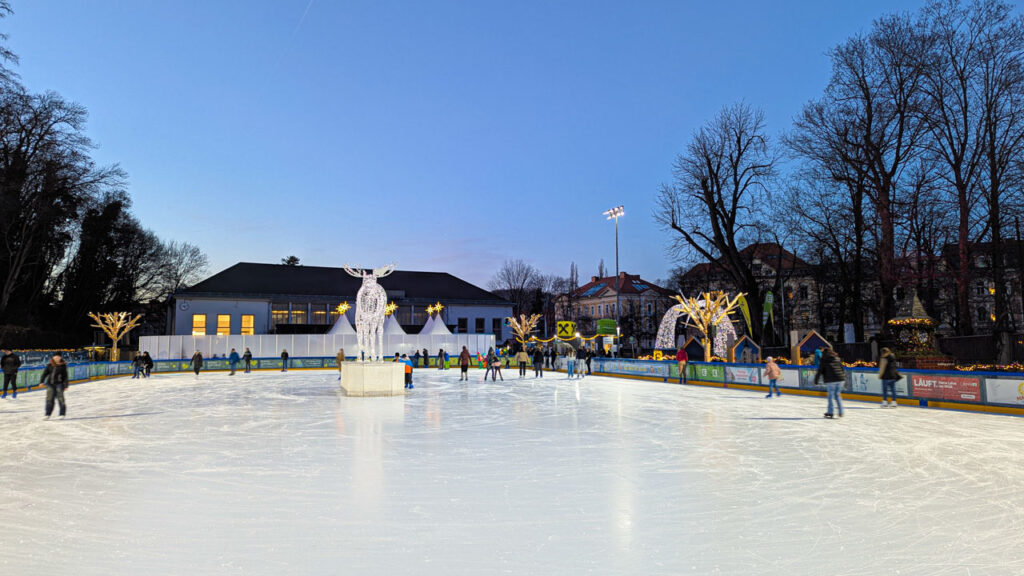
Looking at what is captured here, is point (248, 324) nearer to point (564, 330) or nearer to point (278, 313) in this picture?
point (278, 313)

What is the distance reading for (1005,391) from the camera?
44.5 feet

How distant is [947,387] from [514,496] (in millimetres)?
13616

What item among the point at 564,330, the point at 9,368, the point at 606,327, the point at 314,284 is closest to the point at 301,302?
the point at 314,284

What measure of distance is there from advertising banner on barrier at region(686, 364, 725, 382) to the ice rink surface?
34.4 feet

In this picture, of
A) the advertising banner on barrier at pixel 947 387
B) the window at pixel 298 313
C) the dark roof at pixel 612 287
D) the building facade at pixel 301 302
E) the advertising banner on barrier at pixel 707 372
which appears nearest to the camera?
the advertising banner on barrier at pixel 947 387

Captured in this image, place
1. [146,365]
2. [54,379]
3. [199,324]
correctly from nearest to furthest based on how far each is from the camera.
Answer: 1. [54,379]
2. [146,365]
3. [199,324]

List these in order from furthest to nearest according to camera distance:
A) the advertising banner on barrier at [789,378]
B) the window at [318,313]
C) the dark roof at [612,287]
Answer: the dark roof at [612,287]
the window at [318,313]
the advertising banner on barrier at [789,378]

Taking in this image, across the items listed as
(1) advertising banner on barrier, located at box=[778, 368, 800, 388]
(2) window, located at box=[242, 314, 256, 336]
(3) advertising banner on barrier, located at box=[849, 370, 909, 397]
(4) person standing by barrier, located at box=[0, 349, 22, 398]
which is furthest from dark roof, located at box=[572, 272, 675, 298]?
(4) person standing by barrier, located at box=[0, 349, 22, 398]

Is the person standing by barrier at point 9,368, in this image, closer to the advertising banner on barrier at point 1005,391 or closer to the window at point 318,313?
the advertising banner on barrier at point 1005,391

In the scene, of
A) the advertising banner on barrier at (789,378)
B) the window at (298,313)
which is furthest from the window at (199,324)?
the advertising banner on barrier at (789,378)

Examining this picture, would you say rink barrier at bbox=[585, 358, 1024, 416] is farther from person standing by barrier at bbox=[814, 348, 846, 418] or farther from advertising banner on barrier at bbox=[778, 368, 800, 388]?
person standing by barrier at bbox=[814, 348, 846, 418]

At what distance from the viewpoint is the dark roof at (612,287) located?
299ft

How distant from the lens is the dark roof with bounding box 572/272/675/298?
91.3 m

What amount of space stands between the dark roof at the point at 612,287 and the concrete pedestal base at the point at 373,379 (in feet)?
230
